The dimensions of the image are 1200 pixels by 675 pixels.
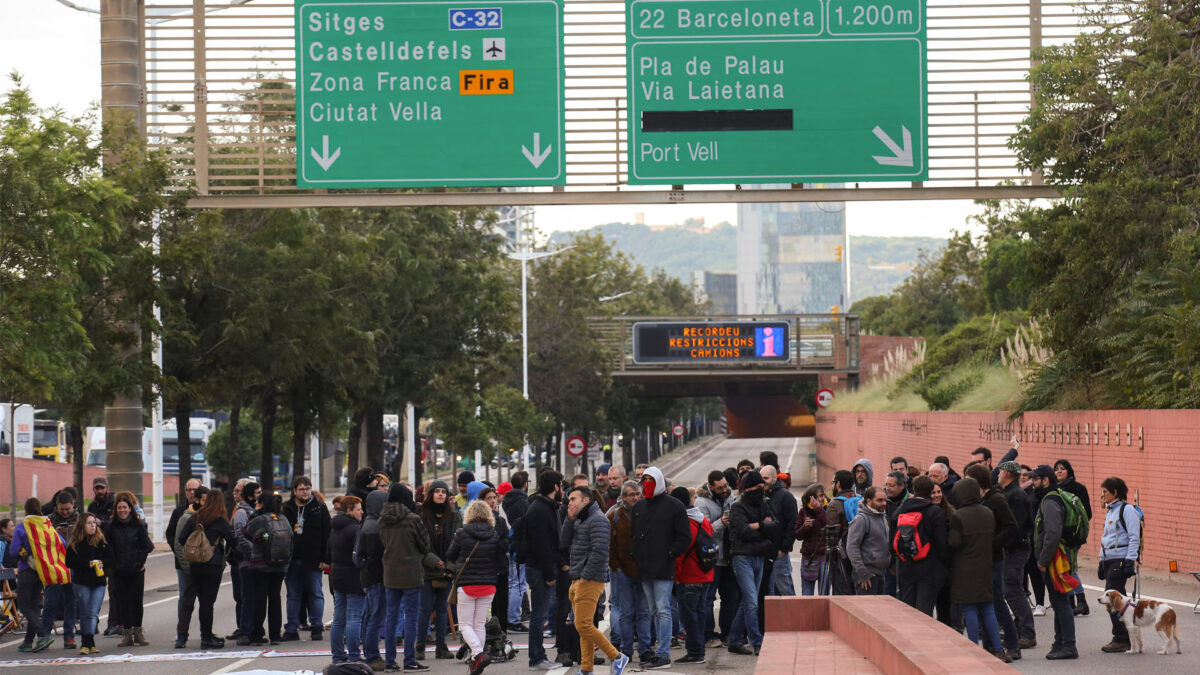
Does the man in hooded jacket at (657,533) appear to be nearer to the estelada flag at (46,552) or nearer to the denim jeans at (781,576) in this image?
the denim jeans at (781,576)

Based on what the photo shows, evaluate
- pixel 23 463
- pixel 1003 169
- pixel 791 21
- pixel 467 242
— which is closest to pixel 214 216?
pixel 791 21

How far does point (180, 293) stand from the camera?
29.6 meters

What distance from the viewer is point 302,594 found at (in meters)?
17.4

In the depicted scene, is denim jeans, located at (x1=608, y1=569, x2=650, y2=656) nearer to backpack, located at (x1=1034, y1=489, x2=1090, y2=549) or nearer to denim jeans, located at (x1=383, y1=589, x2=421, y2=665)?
denim jeans, located at (x1=383, y1=589, x2=421, y2=665)

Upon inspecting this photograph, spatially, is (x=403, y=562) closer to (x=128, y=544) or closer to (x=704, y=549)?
(x=704, y=549)

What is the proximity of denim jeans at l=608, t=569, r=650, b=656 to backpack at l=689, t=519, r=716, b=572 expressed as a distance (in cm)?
59

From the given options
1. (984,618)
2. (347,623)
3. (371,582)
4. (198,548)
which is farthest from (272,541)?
(984,618)

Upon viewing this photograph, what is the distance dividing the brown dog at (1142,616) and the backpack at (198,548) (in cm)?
859

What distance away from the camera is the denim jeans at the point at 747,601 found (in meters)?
14.8

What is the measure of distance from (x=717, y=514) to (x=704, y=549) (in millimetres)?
1112

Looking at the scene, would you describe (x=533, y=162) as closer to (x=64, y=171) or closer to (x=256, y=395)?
(x=64, y=171)

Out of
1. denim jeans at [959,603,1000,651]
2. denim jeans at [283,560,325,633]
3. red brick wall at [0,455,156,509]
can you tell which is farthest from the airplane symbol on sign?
red brick wall at [0,455,156,509]

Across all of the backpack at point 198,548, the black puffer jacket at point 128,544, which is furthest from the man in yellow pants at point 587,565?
the black puffer jacket at point 128,544

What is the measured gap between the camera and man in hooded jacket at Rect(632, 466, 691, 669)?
13.9m
